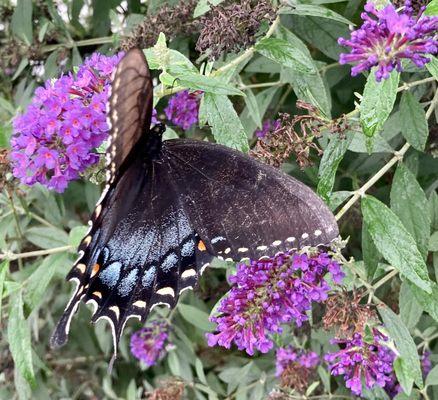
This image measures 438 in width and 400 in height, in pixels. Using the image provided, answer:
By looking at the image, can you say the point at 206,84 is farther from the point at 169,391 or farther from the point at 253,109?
the point at 169,391

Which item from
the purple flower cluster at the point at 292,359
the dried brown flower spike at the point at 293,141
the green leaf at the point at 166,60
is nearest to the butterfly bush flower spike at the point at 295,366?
the purple flower cluster at the point at 292,359

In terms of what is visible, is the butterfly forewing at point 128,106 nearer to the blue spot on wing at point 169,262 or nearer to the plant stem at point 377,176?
the blue spot on wing at point 169,262

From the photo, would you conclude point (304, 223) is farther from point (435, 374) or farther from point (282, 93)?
point (282, 93)

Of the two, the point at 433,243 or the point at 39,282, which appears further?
the point at 39,282

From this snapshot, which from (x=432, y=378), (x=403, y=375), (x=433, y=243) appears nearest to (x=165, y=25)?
(x=433, y=243)

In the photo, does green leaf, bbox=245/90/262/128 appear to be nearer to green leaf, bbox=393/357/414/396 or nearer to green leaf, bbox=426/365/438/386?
green leaf, bbox=393/357/414/396

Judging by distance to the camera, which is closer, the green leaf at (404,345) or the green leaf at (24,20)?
the green leaf at (404,345)

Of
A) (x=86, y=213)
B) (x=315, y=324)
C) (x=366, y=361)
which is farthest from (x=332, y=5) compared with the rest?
(x=86, y=213)
